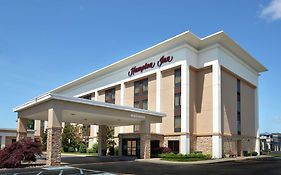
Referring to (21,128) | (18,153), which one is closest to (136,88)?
(21,128)

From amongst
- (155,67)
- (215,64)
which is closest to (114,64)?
(155,67)

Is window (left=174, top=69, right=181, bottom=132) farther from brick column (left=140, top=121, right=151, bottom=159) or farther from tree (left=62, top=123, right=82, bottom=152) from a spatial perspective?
tree (left=62, top=123, right=82, bottom=152)

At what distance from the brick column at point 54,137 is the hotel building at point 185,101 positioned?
7221 millimetres

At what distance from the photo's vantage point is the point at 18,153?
81.8 feet

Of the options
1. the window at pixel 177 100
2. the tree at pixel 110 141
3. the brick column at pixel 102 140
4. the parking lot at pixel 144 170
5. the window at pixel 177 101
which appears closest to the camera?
the parking lot at pixel 144 170

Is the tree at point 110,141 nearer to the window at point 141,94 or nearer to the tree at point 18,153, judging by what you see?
the window at point 141,94

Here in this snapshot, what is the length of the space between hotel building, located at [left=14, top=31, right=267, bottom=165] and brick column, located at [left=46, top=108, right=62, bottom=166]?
7221 millimetres

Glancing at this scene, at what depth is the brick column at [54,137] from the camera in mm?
25750

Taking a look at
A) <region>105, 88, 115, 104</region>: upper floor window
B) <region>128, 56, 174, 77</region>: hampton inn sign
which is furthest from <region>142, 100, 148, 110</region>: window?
<region>105, 88, 115, 104</region>: upper floor window

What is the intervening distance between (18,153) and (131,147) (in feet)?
63.3

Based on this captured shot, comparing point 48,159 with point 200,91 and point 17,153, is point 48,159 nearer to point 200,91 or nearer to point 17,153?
point 17,153

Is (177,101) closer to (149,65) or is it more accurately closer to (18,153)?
(149,65)

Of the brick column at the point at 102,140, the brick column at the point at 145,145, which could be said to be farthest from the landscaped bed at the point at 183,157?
the brick column at the point at 102,140

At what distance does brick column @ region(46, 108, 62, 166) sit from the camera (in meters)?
25.8
